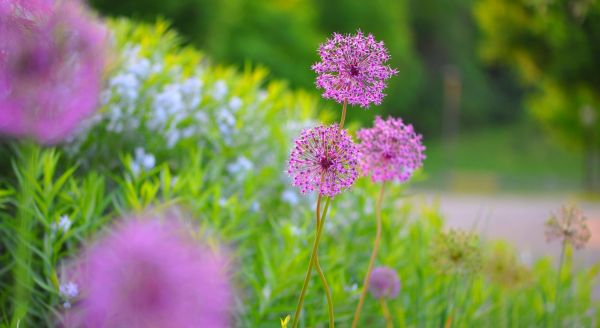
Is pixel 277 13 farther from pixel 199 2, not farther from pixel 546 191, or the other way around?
pixel 199 2

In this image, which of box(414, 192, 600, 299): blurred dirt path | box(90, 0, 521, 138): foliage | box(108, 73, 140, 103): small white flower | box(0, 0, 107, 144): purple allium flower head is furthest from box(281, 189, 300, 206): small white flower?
box(90, 0, 521, 138): foliage

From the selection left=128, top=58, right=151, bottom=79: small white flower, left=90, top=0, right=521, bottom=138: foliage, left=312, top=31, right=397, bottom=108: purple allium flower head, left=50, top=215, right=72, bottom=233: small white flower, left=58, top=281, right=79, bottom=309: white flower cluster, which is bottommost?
left=58, top=281, right=79, bottom=309: white flower cluster

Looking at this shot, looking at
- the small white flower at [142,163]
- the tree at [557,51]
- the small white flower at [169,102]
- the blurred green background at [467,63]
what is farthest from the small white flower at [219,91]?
the tree at [557,51]

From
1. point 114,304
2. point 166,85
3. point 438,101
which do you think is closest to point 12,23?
point 114,304

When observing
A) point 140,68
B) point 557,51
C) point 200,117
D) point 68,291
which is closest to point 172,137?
point 200,117

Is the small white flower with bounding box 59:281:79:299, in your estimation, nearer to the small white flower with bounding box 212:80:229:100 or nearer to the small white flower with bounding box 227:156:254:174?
the small white flower with bounding box 227:156:254:174

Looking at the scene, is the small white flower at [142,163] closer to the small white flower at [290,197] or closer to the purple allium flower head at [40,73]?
the small white flower at [290,197]
